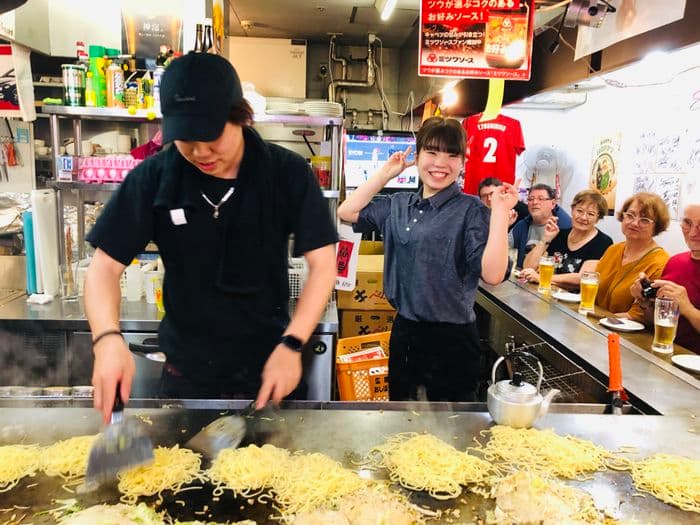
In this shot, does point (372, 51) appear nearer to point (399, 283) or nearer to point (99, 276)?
point (399, 283)

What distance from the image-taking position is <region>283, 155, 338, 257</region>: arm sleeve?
1723 millimetres

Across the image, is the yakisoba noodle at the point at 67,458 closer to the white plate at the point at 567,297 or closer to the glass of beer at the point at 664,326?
the glass of beer at the point at 664,326

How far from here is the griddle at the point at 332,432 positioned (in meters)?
1.33

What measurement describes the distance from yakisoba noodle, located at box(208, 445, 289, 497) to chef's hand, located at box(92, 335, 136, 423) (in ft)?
1.04

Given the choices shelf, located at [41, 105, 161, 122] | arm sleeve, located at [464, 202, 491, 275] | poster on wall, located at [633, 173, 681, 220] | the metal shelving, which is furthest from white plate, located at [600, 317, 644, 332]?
shelf, located at [41, 105, 161, 122]

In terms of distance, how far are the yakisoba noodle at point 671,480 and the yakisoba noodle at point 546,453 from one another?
7 cm

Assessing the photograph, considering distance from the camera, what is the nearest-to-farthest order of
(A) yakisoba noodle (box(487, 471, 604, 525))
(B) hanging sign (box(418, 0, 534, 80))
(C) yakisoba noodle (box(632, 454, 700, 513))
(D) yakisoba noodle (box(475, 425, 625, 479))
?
1. (A) yakisoba noodle (box(487, 471, 604, 525))
2. (C) yakisoba noodle (box(632, 454, 700, 513))
3. (D) yakisoba noodle (box(475, 425, 625, 479))
4. (B) hanging sign (box(418, 0, 534, 80))

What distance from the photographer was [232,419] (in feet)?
5.39

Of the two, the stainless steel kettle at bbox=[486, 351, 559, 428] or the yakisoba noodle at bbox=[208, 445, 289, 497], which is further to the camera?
the stainless steel kettle at bbox=[486, 351, 559, 428]

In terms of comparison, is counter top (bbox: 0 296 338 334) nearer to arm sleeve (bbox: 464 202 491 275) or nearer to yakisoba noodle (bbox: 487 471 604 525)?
arm sleeve (bbox: 464 202 491 275)

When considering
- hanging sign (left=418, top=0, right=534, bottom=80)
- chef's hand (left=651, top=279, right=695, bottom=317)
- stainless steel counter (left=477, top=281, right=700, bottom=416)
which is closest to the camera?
stainless steel counter (left=477, top=281, right=700, bottom=416)

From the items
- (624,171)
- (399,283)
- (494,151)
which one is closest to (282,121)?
(399,283)

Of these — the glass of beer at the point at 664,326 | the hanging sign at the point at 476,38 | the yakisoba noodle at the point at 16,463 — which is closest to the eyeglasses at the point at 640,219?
the glass of beer at the point at 664,326

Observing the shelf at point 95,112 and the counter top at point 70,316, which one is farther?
the shelf at point 95,112
